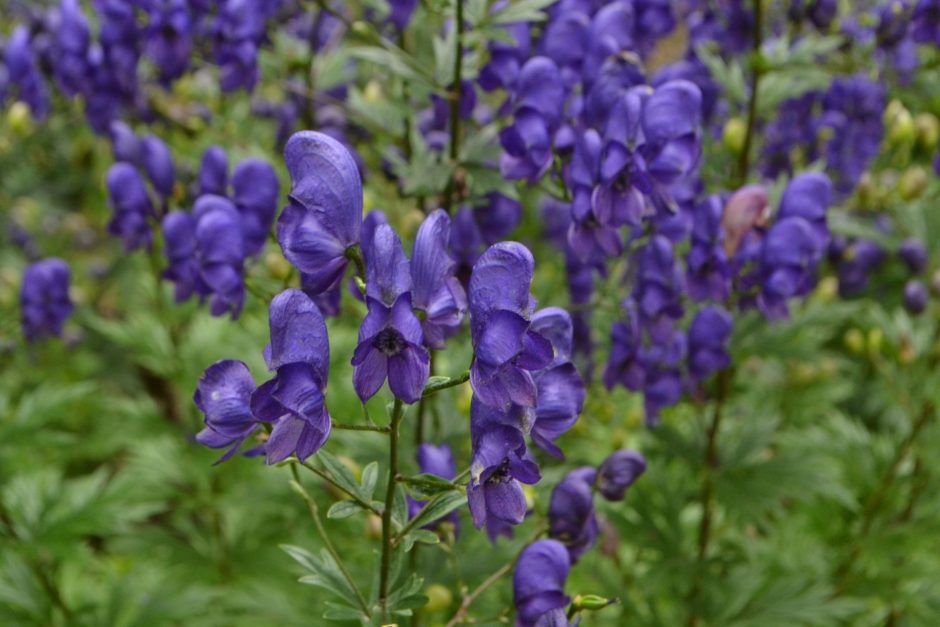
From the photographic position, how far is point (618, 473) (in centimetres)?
145

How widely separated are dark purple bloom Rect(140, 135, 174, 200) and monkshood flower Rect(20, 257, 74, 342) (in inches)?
21.8

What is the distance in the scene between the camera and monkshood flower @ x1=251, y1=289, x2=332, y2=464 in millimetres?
921

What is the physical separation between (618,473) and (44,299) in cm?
179

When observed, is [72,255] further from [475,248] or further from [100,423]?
[475,248]

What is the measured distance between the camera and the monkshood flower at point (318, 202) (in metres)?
1.01

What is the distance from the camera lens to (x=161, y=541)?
8.66 feet

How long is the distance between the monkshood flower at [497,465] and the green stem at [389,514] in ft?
0.26

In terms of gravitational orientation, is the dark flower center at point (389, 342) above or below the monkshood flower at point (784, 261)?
above

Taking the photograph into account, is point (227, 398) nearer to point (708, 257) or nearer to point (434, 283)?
point (434, 283)

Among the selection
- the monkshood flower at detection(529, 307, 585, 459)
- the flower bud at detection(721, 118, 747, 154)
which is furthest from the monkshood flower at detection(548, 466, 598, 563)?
the flower bud at detection(721, 118, 747, 154)

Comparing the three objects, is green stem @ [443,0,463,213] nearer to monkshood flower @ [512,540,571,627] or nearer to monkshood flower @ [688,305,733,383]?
monkshood flower @ [688,305,733,383]

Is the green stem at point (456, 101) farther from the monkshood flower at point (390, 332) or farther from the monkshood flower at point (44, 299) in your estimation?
the monkshood flower at point (44, 299)

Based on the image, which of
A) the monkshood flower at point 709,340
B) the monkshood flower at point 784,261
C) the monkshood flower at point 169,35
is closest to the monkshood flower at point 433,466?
the monkshood flower at point 709,340

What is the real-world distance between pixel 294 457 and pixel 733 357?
1356mm
